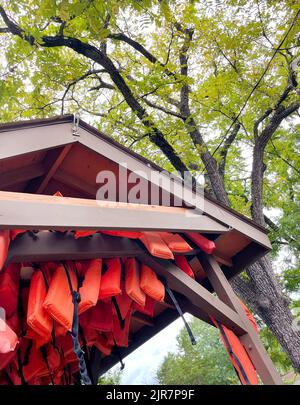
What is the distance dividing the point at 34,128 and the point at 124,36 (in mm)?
3732

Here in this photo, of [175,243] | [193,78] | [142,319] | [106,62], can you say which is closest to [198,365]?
[142,319]

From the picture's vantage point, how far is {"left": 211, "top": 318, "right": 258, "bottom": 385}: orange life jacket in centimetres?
203

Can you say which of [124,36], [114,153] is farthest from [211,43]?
[114,153]

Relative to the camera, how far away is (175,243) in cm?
222

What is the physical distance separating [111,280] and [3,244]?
742mm

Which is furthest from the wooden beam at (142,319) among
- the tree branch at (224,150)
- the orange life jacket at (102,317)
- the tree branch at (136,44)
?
the tree branch at (136,44)

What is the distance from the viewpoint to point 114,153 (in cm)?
220

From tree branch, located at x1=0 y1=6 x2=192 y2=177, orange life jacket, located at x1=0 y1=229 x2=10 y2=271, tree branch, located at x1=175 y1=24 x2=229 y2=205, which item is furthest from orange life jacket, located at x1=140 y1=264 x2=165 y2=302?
tree branch, located at x1=0 y1=6 x2=192 y2=177

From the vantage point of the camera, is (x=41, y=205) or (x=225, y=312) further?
(x=225, y=312)

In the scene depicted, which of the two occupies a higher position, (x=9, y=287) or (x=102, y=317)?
(x=9, y=287)

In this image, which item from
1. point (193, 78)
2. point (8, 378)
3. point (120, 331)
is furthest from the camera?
point (193, 78)

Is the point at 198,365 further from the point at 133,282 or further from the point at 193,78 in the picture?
the point at 133,282

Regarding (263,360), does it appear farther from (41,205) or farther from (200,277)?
(41,205)

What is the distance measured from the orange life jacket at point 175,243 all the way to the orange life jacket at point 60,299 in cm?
69
